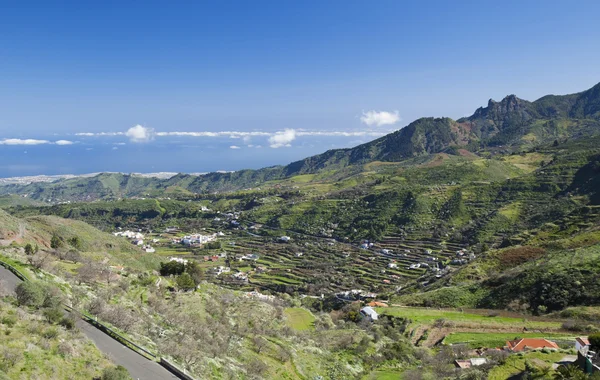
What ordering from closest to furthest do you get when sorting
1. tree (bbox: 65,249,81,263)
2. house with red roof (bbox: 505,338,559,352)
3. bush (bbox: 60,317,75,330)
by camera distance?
1. bush (bbox: 60,317,75,330)
2. house with red roof (bbox: 505,338,559,352)
3. tree (bbox: 65,249,81,263)

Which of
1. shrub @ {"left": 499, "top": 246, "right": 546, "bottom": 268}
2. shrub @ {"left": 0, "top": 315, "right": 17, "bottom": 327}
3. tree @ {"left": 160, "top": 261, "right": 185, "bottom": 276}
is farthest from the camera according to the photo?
shrub @ {"left": 499, "top": 246, "right": 546, "bottom": 268}

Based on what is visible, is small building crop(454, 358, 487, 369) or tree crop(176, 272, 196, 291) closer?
small building crop(454, 358, 487, 369)

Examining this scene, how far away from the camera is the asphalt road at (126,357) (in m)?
13.6

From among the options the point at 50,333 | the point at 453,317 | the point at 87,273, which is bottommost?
the point at 453,317

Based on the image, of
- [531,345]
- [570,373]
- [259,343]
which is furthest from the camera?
[531,345]

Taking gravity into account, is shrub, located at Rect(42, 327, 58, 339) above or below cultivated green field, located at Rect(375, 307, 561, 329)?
above

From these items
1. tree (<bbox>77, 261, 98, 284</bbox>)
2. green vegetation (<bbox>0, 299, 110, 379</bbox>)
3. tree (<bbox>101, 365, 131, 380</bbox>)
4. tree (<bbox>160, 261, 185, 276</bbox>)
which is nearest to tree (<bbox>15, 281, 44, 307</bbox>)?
green vegetation (<bbox>0, 299, 110, 379</bbox>)

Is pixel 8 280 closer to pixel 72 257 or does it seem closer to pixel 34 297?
pixel 34 297

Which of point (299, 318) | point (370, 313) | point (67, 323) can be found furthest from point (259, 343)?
point (370, 313)

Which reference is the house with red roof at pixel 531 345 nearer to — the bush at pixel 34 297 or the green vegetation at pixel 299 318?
the green vegetation at pixel 299 318

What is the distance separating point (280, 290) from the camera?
64938 millimetres

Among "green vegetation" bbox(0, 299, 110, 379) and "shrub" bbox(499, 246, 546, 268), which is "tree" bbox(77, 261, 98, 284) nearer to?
"green vegetation" bbox(0, 299, 110, 379)

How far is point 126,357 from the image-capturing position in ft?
47.6

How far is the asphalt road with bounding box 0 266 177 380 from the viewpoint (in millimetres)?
13578
